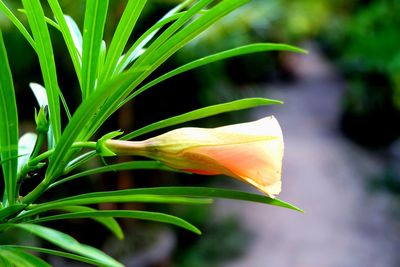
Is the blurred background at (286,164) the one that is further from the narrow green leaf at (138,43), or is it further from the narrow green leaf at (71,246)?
the narrow green leaf at (71,246)

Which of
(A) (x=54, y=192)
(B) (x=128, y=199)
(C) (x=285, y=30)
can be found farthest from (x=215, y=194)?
(C) (x=285, y=30)

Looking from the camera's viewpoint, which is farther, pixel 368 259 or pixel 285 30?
pixel 285 30

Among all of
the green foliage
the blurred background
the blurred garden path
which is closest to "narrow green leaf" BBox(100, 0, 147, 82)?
the green foliage

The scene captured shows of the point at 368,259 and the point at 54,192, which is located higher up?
the point at 368,259

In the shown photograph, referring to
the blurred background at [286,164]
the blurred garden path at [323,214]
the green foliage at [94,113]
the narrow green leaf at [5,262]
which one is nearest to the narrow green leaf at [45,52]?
the green foliage at [94,113]

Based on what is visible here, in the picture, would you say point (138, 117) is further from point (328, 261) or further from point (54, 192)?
point (328, 261)

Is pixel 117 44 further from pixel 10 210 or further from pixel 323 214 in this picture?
pixel 323 214
